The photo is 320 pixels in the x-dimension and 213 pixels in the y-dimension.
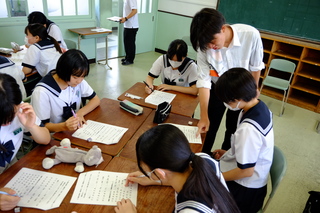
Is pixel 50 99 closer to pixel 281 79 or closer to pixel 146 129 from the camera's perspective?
pixel 146 129

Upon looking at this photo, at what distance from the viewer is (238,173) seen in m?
1.29

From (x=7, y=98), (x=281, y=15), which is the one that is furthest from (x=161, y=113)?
(x=281, y=15)

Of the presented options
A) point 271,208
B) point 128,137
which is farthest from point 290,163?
point 128,137

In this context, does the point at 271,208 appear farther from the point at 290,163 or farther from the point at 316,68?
the point at 316,68

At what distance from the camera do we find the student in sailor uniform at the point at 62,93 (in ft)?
4.85

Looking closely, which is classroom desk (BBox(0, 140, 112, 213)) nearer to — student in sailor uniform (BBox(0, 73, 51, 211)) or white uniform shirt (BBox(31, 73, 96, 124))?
student in sailor uniform (BBox(0, 73, 51, 211))

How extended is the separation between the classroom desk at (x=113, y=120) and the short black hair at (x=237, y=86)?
0.60 m

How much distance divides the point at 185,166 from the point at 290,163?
7.16 ft

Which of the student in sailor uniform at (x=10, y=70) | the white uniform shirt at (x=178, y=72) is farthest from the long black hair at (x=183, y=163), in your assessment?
the student in sailor uniform at (x=10, y=70)

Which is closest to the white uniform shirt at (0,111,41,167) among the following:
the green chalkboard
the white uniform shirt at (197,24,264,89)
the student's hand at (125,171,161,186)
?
the student's hand at (125,171,161,186)

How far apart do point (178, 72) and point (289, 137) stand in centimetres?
172

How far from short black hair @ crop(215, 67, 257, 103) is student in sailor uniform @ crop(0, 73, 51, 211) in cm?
96

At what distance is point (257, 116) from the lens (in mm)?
1227

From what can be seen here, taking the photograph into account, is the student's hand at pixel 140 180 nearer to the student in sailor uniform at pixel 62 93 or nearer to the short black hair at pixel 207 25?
the student in sailor uniform at pixel 62 93
